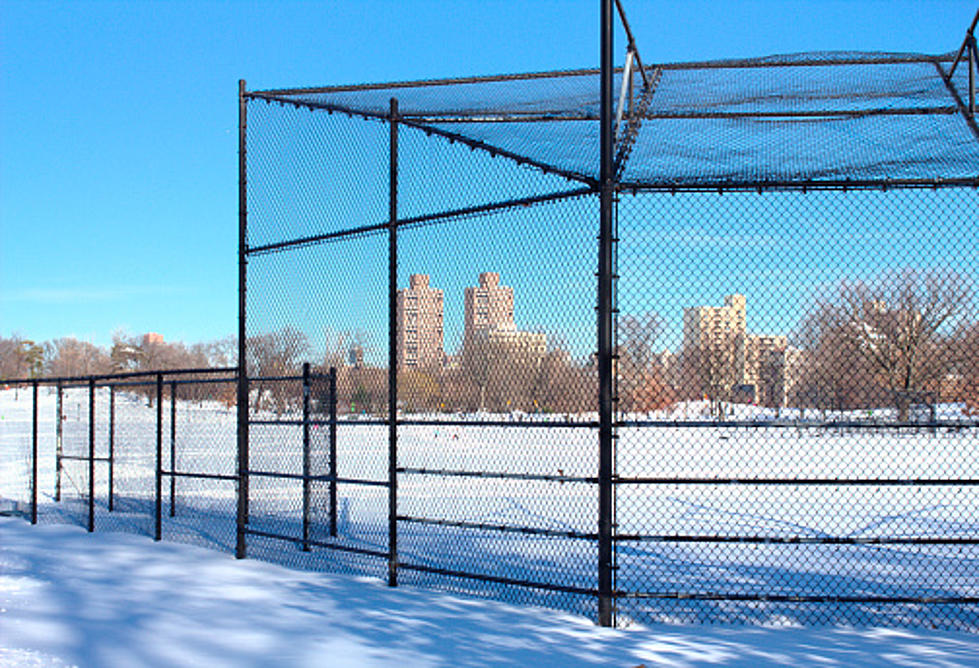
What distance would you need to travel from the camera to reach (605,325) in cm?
633

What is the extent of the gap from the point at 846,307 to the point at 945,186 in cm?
130

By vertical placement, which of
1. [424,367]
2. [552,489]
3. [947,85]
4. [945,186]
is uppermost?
[947,85]

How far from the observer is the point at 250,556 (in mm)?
9156

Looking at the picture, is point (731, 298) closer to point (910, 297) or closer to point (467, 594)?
point (910, 297)

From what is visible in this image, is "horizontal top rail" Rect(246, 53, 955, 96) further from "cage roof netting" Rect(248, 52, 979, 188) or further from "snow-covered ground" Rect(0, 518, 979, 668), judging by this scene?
"snow-covered ground" Rect(0, 518, 979, 668)

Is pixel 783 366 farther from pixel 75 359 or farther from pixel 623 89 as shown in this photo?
pixel 75 359

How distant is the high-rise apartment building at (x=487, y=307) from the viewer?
7.27 metres

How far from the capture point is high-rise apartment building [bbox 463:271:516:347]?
23.9ft

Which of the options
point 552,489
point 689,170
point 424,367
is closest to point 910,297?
point 689,170

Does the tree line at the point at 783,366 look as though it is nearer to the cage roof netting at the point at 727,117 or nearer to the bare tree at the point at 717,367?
the bare tree at the point at 717,367

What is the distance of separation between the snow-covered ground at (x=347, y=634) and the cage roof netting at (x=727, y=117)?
3277mm

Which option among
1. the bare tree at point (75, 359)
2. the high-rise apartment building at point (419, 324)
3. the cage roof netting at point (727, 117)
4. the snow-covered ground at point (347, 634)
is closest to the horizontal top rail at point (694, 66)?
the cage roof netting at point (727, 117)

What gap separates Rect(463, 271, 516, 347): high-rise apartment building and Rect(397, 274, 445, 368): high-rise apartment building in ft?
1.26

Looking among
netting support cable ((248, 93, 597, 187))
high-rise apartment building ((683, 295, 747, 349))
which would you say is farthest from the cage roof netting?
high-rise apartment building ((683, 295, 747, 349))
